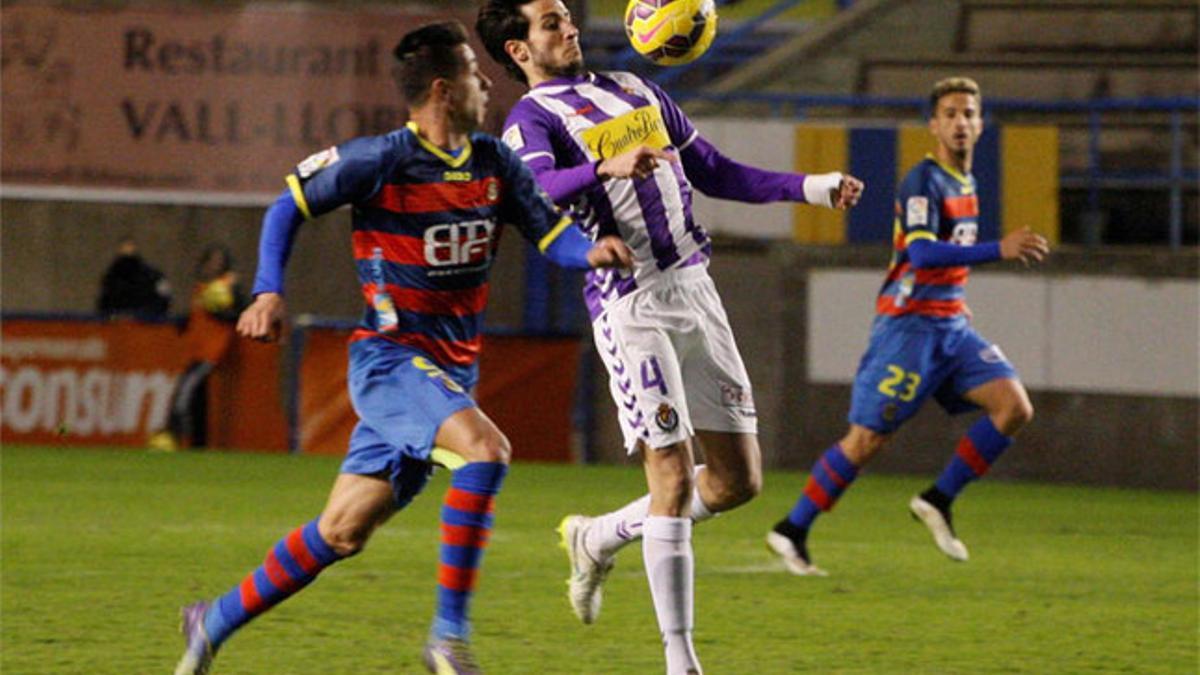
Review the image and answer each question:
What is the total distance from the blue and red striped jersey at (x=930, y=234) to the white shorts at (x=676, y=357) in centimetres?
282

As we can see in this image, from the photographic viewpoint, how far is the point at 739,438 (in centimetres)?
700

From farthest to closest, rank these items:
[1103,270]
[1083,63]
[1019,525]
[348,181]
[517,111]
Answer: [1083,63] < [1103,270] < [1019,525] < [517,111] < [348,181]

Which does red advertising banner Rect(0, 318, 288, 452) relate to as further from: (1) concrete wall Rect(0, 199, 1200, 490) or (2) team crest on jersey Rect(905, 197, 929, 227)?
(2) team crest on jersey Rect(905, 197, 929, 227)

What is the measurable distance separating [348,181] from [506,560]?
14.0 feet

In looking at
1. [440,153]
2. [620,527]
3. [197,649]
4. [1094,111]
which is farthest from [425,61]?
[1094,111]

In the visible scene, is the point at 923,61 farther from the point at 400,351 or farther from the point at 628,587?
the point at 400,351

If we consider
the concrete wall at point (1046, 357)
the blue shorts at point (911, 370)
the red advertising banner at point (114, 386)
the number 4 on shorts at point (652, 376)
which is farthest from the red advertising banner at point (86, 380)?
the number 4 on shorts at point (652, 376)

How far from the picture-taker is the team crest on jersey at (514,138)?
663 centimetres

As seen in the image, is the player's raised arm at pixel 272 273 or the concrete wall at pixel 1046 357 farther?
the concrete wall at pixel 1046 357

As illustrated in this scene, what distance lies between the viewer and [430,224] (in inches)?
239

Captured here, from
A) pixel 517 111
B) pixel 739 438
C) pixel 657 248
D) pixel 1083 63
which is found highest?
pixel 1083 63

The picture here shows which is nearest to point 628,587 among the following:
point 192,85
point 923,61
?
point 192,85

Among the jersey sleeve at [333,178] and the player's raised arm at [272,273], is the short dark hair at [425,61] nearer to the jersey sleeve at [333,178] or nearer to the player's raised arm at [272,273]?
the jersey sleeve at [333,178]

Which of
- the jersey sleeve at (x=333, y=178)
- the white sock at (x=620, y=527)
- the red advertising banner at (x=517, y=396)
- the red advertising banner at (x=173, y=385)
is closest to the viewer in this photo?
the jersey sleeve at (x=333, y=178)
